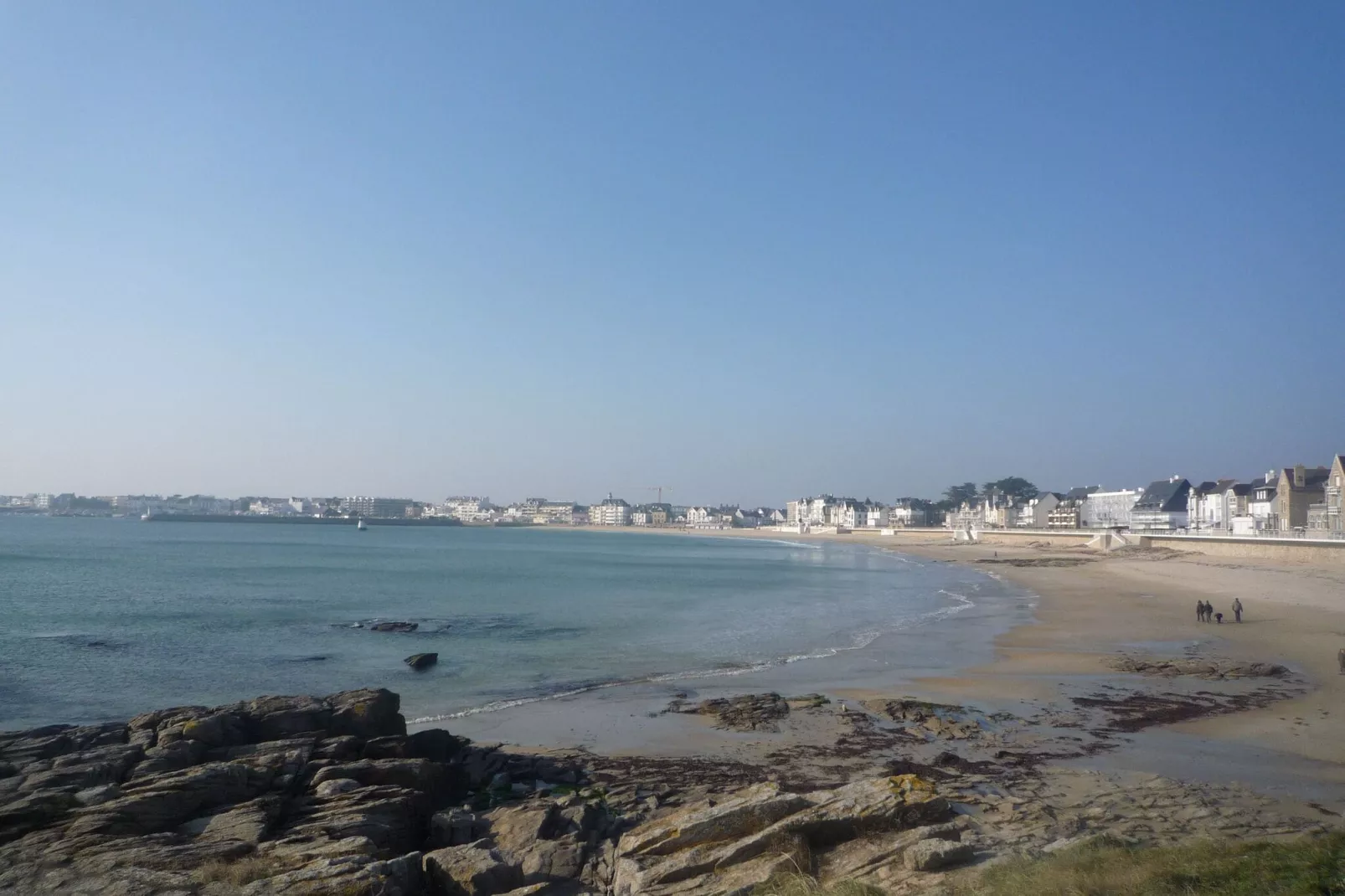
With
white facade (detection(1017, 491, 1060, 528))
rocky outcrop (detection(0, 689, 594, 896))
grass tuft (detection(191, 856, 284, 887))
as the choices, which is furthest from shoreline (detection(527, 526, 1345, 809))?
white facade (detection(1017, 491, 1060, 528))

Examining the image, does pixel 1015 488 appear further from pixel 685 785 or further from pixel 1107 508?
pixel 685 785

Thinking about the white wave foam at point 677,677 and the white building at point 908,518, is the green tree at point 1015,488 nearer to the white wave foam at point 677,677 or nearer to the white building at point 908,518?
the white building at point 908,518

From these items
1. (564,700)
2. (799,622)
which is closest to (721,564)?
(799,622)

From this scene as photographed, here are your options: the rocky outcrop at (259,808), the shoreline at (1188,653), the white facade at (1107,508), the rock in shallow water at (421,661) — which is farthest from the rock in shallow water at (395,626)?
the white facade at (1107,508)

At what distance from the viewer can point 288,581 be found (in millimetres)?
53781

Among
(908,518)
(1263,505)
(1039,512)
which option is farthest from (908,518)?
(1263,505)

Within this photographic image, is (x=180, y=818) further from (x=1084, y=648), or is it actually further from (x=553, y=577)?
(x=553, y=577)

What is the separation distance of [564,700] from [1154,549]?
66770mm

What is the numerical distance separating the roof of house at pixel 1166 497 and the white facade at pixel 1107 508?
17.2 feet

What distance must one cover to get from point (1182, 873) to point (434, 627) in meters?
30.4

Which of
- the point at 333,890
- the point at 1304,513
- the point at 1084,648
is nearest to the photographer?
the point at 333,890

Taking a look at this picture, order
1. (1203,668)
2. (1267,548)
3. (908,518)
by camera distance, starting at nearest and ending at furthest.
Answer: (1203,668)
(1267,548)
(908,518)

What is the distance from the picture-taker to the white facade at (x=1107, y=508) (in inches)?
4644

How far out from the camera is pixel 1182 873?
6.20 metres
